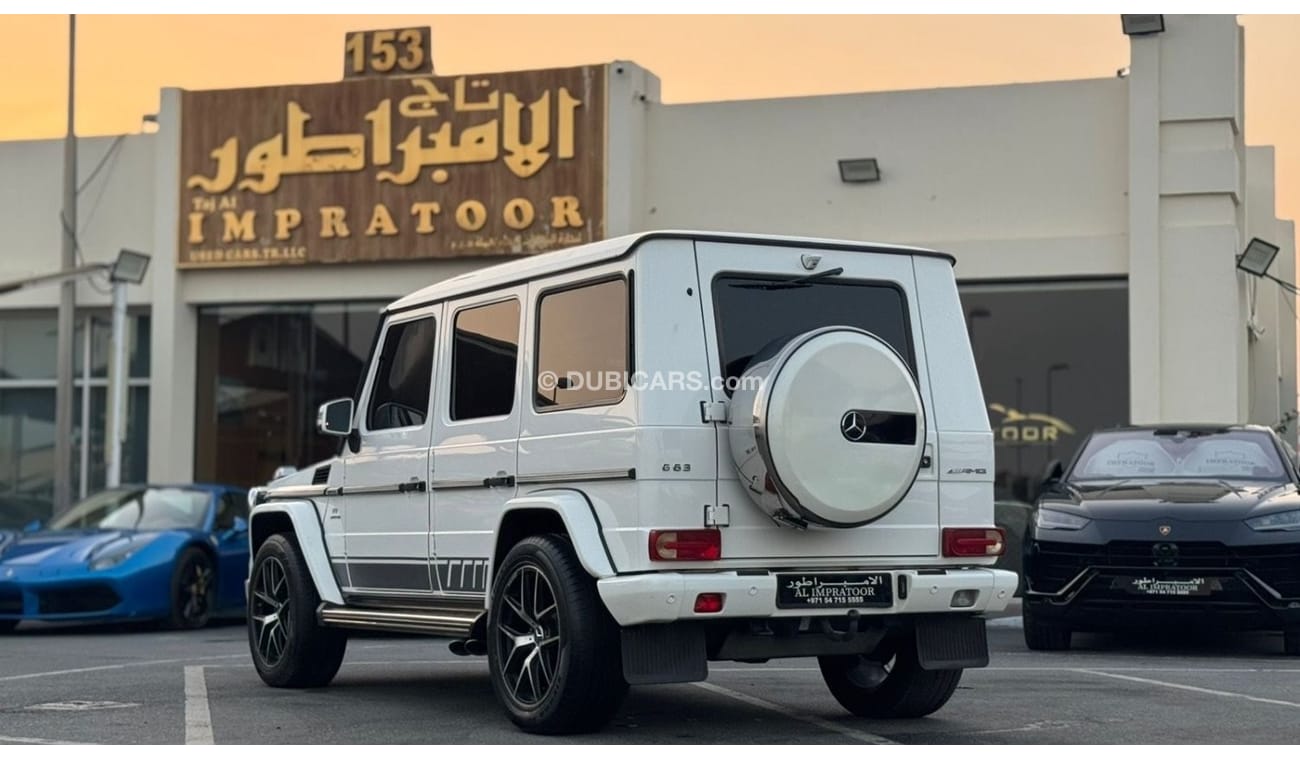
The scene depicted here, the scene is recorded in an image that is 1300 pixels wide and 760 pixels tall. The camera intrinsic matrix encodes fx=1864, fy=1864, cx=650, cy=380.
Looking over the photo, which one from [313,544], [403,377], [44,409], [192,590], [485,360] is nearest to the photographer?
[485,360]

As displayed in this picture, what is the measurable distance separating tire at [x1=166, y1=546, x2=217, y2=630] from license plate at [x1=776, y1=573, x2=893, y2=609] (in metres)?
9.25

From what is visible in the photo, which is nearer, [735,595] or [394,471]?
[735,595]

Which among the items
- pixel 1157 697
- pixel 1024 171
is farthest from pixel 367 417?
pixel 1024 171

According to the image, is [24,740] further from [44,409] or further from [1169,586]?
[44,409]

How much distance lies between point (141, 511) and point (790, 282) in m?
10.3

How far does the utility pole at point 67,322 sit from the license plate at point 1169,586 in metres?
14.7

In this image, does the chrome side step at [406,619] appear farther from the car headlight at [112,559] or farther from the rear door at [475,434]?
the car headlight at [112,559]

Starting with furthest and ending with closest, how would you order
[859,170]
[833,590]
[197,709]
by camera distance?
[859,170] → [197,709] → [833,590]

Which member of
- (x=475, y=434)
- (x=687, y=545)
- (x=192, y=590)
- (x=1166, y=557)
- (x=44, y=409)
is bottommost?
(x=192, y=590)

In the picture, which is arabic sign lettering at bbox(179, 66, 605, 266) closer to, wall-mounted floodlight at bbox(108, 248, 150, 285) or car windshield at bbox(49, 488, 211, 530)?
wall-mounted floodlight at bbox(108, 248, 150, 285)

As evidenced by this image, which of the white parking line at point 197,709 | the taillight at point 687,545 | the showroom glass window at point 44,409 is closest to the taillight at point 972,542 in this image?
the taillight at point 687,545

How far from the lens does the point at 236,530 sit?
16.6 metres

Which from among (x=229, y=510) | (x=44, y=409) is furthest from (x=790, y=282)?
(x=44, y=409)
